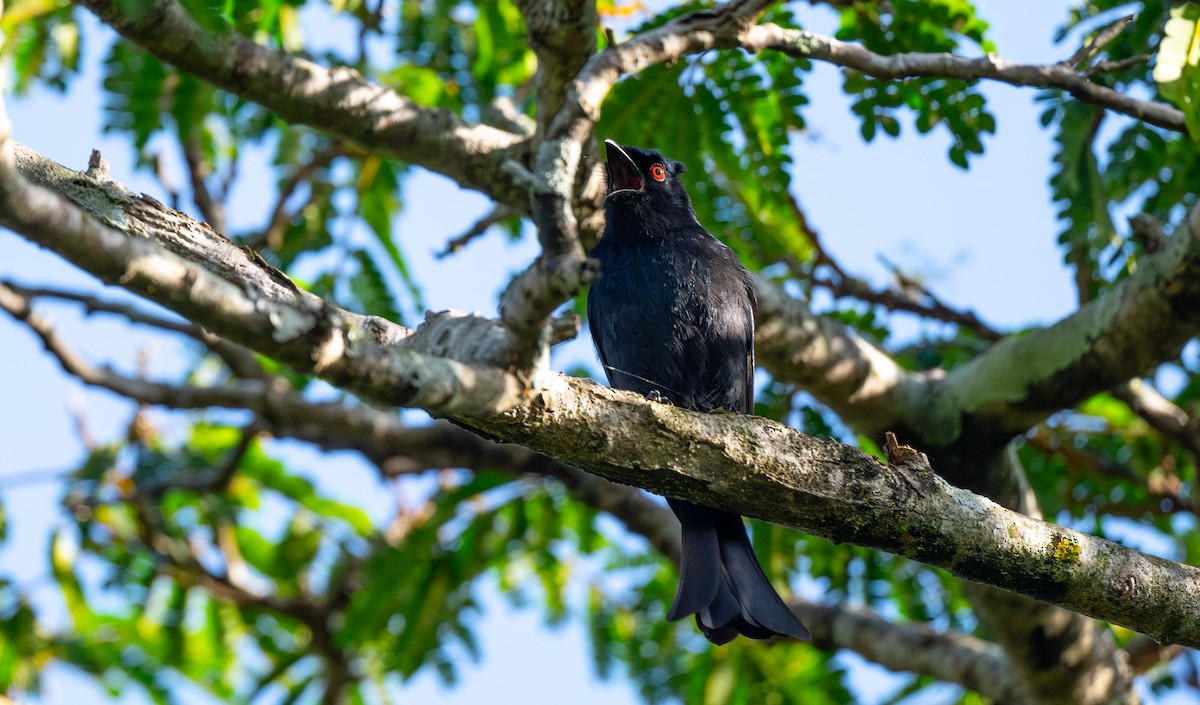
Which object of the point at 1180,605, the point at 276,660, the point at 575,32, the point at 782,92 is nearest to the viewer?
the point at 1180,605

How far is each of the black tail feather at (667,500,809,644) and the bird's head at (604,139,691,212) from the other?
1.26 m

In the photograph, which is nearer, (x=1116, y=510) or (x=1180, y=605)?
(x=1180, y=605)

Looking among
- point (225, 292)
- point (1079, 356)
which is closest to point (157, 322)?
point (225, 292)

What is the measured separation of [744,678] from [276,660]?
2422 millimetres

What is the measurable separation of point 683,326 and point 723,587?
94cm

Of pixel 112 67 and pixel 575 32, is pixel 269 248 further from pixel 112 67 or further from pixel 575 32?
pixel 575 32

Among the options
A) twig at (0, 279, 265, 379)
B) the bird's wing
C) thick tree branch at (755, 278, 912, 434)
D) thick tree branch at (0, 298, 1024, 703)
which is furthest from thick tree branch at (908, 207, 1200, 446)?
twig at (0, 279, 265, 379)

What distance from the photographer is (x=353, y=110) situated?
167 inches

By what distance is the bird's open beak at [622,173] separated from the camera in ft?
14.9

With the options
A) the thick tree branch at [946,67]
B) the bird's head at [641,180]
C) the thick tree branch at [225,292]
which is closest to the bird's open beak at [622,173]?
the bird's head at [641,180]

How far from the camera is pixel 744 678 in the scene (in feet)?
16.7

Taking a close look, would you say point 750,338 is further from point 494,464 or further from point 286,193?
point 286,193

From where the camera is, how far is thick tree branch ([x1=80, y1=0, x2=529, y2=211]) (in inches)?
157

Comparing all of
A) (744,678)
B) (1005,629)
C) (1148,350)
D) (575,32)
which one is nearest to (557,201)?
(575,32)
